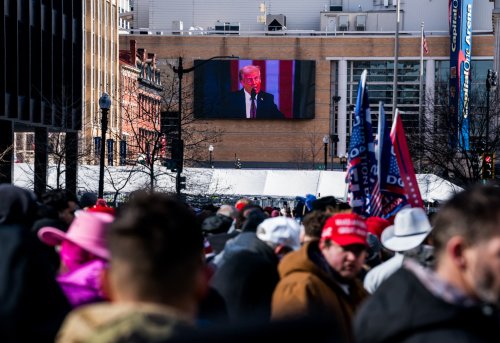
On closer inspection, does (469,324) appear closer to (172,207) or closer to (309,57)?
(172,207)

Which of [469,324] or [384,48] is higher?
[384,48]

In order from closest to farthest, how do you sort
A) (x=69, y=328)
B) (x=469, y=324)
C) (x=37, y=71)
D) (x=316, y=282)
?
(x=69, y=328), (x=469, y=324), (x=316, y=282), (x=37, y=71)

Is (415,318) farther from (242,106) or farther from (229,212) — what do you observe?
(242,106)

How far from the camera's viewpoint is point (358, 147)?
58.1 feet

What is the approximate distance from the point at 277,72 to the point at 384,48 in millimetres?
11960

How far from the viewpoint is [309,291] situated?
6.58 metres

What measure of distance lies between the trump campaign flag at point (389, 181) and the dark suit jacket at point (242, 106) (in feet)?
380

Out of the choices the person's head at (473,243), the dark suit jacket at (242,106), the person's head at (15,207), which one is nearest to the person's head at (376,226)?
the person's head at (15,207)

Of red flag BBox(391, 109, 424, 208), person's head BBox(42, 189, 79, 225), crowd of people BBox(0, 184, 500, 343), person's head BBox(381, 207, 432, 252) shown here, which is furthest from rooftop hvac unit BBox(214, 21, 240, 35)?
crowd of people BBox(0, 184, 500, 343)

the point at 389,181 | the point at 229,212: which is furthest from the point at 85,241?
the point at 389,181

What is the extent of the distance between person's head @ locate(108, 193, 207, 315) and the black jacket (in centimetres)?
87

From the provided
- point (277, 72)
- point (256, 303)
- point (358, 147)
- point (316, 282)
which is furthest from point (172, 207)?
point (277, 72)

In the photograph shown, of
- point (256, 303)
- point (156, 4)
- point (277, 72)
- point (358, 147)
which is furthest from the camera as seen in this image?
point (156, 4)

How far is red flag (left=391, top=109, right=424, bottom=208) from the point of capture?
1748 centimetres
